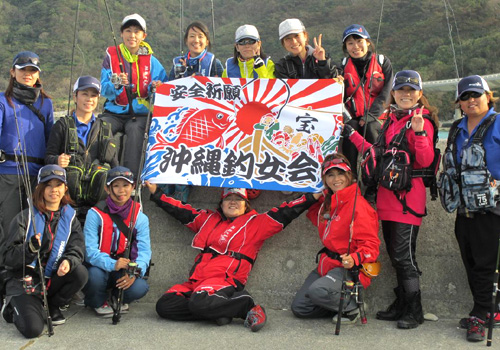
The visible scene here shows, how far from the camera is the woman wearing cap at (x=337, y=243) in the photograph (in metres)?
4.75

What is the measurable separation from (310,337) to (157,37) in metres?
26.1

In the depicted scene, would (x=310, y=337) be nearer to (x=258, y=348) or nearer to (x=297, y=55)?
(x=258, y=348)

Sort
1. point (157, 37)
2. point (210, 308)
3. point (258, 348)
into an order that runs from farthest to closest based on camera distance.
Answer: point (157, 37) < point (210, 308) < point (258, 348)

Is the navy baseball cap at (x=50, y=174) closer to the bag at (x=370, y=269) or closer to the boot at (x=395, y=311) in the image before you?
the bag at (x=370, y=269)

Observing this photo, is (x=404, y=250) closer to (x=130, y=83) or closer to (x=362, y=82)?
(x=362, y=82)

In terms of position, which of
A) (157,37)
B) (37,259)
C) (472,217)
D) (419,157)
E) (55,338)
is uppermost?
(157,37)

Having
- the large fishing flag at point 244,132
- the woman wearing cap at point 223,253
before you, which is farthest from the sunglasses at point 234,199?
the large fishing flag at point 244,132

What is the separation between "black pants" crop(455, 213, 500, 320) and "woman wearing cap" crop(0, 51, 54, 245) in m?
4.25

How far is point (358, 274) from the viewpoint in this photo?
475 cm


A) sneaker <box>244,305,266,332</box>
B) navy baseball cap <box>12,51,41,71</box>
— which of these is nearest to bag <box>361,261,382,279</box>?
sneaker <box>244,305,266,332</box>

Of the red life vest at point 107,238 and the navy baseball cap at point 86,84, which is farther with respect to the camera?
A: the navy baseball cap at point 86,84

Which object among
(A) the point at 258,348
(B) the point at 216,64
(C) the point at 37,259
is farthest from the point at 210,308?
(B) the point at 216,64

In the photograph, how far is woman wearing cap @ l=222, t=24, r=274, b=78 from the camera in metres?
6.30

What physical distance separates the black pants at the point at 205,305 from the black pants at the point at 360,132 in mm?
1935
